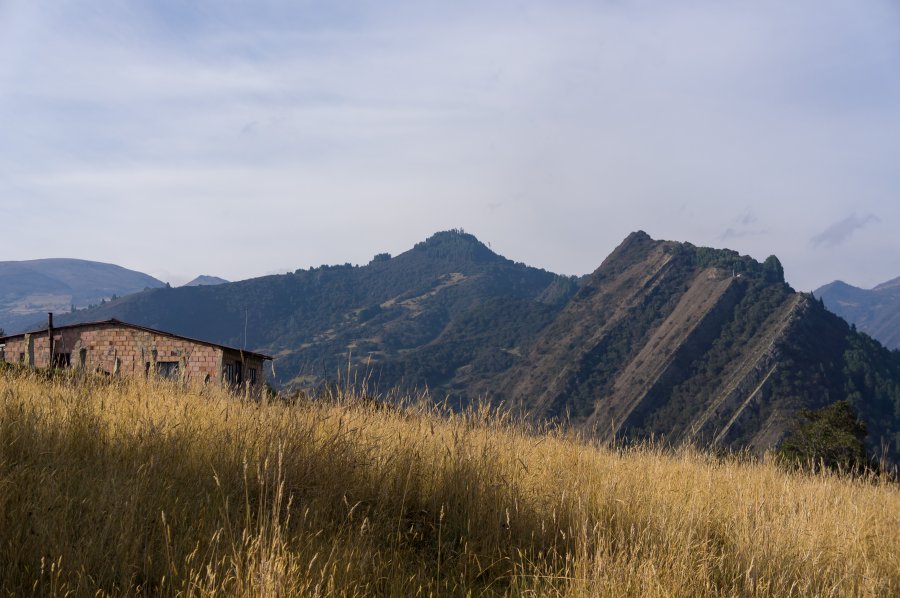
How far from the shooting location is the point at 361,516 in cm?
502

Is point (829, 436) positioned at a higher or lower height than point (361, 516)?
lower

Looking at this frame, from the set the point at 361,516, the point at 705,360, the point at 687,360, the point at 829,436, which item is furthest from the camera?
the point at 687,360

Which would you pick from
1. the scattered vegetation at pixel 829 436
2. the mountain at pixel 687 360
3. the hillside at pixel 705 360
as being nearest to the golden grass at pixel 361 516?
the scattered vegetation at pixel 829 436

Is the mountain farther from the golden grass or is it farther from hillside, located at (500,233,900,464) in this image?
the golden grass

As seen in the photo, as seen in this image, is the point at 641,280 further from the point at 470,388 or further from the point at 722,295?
the point at 470,388

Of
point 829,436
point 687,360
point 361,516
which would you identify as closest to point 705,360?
point 687,360

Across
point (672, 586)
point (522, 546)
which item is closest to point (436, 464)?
point (522, 546)

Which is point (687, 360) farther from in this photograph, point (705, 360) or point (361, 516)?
point (361, 516)

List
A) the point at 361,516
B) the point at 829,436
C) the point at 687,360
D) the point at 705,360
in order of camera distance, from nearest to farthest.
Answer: the point at 361,516 < the point at 829,436 < the point at 705,360 < the point at 687,360

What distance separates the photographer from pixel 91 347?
3572cm

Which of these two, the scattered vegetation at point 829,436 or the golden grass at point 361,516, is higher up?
the golden grass at point 361,516

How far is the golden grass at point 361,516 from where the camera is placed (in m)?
3.66

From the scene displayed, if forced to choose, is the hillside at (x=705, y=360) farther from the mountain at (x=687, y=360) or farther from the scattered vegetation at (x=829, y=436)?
the scattered vegetation at (x=829, y=436)

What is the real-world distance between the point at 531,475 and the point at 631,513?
96 cm
